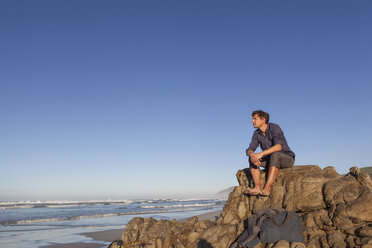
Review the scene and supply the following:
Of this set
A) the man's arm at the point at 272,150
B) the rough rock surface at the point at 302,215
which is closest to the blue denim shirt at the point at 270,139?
the man's arm at the point at 272,150

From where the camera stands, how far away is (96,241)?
13977 mm

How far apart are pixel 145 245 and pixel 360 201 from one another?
609cm

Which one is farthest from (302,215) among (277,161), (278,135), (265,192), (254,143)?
(254,143)

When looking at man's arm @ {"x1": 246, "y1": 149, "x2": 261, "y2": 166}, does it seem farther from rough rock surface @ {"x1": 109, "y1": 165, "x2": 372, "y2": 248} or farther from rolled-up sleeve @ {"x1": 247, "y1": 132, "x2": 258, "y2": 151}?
rough rock surface @ {"x1": 109, "y1": 165, "x2": 372, "y2": 248}

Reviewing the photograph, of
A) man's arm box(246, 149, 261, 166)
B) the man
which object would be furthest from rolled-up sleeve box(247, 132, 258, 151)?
man's arm box(246, 149, 261, 166)

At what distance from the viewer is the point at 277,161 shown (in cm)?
777

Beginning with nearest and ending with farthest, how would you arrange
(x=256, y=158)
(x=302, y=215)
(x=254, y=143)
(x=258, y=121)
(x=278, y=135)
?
(x=302, y=215) → (x=256, y=158) → (x=278, y=135) → (x=258, y=121) → (x=254, y=143)

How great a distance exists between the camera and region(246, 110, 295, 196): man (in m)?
7.73

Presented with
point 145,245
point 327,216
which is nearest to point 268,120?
point 327,216

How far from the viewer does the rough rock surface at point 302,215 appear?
6359mm

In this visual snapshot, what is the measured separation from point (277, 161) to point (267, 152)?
14.9 inches

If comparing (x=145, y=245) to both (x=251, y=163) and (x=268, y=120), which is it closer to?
(x=251, y=163)

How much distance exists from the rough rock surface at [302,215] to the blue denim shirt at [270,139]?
884 millimetres

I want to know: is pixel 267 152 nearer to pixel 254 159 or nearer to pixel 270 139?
pixel 254 159
